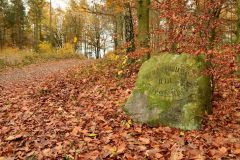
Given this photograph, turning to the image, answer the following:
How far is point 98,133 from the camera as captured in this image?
6.37 meters

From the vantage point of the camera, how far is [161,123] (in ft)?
22.1

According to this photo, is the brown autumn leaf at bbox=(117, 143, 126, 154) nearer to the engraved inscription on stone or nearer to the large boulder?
the large boulder

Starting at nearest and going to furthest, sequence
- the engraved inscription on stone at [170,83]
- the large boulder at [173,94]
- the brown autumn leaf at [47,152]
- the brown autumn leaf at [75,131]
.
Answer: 1. the brown autumn leaf at [47,152]
2. the brown autumn leaf at [75,131]
3. the large boulder at [173,94]
4. the engraved inscription on stone at [170,83]

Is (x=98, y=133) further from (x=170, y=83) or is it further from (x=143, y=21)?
(x=143, y=21)

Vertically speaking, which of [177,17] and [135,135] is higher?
[177,17]

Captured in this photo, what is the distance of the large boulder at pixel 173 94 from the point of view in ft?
21.8

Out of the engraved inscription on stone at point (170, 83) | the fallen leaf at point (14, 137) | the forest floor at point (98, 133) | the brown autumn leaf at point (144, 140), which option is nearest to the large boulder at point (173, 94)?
the engraved inscription on stone at point (170, 83)

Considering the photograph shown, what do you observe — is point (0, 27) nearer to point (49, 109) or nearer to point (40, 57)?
point (40, 57)

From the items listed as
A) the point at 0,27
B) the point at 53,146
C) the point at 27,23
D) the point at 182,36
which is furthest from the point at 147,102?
the point at 27,23

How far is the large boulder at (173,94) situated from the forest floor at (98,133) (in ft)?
0.75

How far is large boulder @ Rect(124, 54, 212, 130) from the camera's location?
261 inches

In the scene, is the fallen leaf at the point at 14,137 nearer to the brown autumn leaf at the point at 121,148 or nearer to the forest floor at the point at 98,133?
the forest floor at the point at 98,133

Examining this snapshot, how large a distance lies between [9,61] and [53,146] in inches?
716

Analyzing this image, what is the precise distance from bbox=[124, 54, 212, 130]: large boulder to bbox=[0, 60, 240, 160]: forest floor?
0.75 feet
